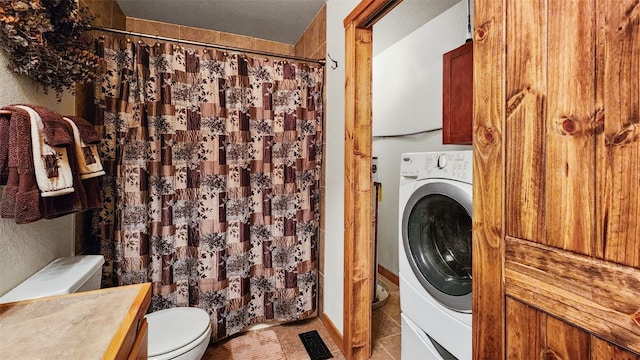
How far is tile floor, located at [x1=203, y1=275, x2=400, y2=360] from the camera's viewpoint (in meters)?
1.74

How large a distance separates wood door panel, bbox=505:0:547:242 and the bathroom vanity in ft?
3.44

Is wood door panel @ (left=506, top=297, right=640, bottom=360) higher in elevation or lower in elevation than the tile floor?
higher

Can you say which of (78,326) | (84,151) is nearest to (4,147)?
(84,151)

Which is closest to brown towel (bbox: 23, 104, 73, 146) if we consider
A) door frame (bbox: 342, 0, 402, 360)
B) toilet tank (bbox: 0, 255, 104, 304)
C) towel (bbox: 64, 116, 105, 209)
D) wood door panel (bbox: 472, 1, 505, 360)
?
towel (bbox: 64, 116, 105, 209)

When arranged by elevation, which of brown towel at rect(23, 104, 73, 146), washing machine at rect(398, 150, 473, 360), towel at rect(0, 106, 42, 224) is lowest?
washing machine at rect(398, 150, 473, 360)

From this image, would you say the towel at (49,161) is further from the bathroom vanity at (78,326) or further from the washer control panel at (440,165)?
the washer control panel at (440,165)

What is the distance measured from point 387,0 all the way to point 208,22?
1.62 m

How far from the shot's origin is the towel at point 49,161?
94 centimetres

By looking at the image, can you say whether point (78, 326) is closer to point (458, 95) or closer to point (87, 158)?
point (87, 158)

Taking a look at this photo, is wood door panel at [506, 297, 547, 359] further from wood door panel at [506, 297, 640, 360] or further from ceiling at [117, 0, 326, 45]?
ceiling at [117, 0, 326, 45]

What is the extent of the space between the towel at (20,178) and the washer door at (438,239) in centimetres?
156

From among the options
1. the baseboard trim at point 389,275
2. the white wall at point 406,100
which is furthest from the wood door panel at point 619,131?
the baseboard trim at point 389,275

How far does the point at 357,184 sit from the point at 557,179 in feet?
3.45

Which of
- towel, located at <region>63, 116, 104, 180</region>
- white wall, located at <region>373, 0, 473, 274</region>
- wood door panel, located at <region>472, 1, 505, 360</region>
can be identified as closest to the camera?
wood door panel, located at <region>472, 1, 505, 360</region>
